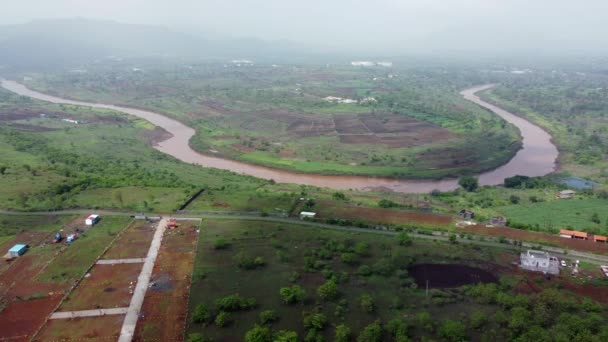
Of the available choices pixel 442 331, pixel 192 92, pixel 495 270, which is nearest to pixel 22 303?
pixel 442 331

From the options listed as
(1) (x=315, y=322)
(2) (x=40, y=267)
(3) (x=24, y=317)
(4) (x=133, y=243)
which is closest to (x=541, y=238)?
(1) (x=315, y=322)

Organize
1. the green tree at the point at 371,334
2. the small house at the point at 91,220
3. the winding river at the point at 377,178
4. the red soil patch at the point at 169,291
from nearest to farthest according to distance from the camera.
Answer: the green tree at the point at 371,334 < the red soil patch at the point at 169,291 < the small house at the point at 91,220 < the winding river at the point at 377,178

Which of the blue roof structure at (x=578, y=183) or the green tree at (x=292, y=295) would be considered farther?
the blue roof structure at (x=578, y=183)

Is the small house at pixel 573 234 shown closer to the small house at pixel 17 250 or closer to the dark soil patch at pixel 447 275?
the dark soil patch at pixel 447 275

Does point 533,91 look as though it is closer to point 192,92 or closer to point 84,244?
point 192,92

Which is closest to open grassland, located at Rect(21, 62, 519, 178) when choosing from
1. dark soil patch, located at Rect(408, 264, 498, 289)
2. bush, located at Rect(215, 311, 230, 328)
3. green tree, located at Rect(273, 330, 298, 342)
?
dark soil patch, located at Rect(408, 264, 498, 289)

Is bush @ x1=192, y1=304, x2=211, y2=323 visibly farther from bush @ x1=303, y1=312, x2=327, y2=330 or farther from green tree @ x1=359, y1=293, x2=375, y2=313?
green tree @ x1=359, y1=293, x2=375, y2=313

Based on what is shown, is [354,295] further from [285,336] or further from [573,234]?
[573,234]

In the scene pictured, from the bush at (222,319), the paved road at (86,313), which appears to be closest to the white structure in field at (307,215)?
the bush at (222,319)
